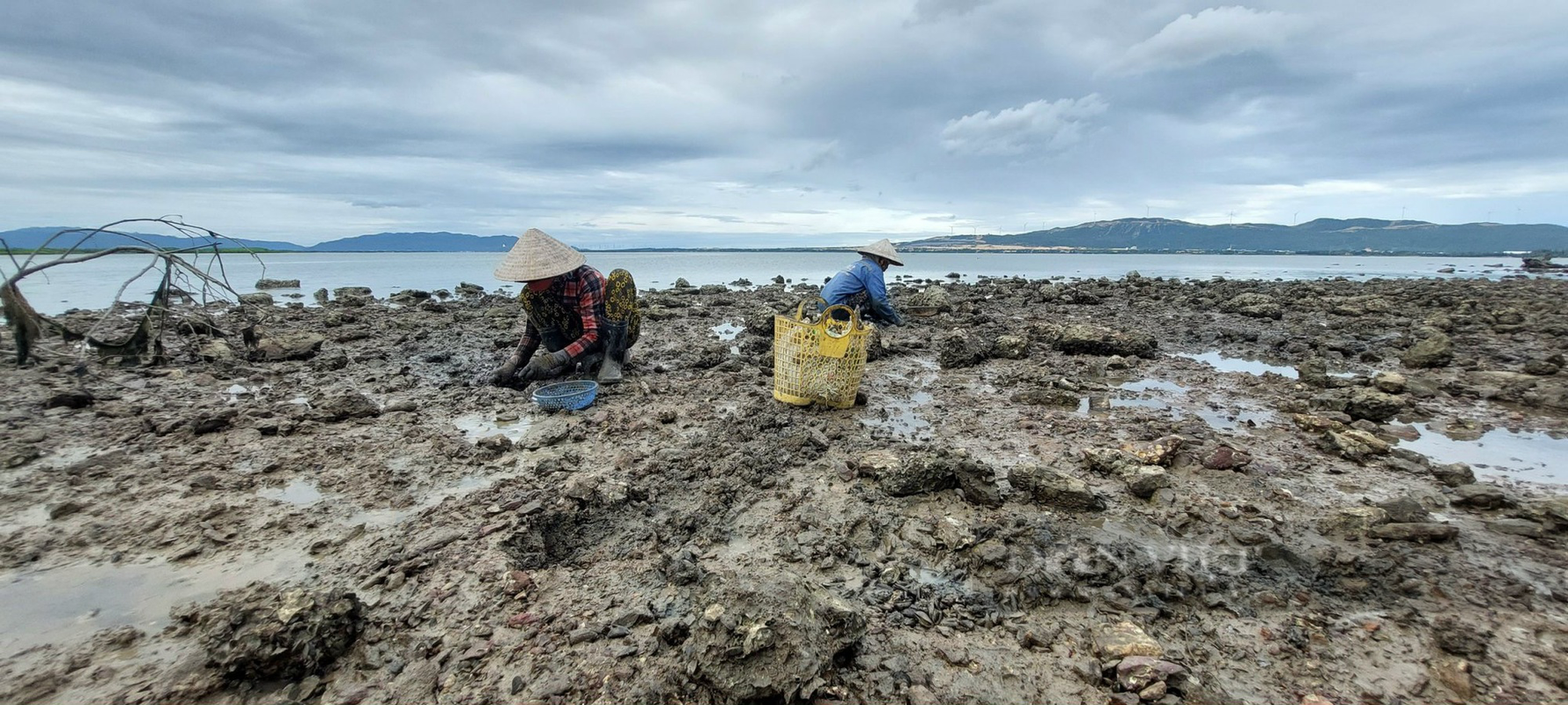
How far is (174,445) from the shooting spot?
4508mm

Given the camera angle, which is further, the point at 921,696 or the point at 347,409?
the point at 347,409

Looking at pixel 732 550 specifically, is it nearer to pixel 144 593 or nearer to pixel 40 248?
pixel 144 593

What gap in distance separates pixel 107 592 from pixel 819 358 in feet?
14.1

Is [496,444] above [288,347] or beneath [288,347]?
beneath

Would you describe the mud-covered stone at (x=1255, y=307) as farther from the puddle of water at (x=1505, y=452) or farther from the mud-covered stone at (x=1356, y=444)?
the mud-covered stone at (x=1356, y=444)

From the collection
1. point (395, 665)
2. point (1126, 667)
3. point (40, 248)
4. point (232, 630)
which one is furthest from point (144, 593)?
point (1126, 667)

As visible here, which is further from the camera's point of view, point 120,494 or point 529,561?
point 120,494

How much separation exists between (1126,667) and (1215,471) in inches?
95.2

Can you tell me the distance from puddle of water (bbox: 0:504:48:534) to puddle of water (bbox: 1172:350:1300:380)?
992 cm

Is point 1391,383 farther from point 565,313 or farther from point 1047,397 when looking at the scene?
point 565,313

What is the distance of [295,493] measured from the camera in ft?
12.5

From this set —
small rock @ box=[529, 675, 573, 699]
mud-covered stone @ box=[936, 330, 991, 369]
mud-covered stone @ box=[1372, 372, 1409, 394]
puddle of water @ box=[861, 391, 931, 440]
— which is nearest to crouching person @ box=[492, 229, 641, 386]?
puddle of water @ box=[861, 391, 931, 440]

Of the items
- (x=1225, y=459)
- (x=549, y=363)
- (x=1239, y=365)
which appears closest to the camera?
(x=1225, y=459)

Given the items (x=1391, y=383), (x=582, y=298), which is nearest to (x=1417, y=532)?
(x=1391, y=383)
